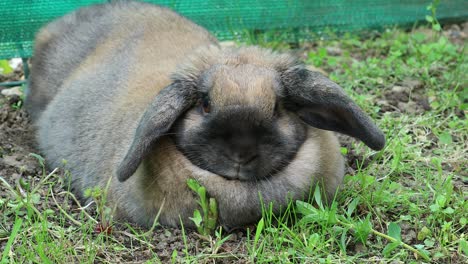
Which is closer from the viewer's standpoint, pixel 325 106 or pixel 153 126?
pixel 153 126

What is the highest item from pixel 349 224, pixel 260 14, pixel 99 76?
pixel 260 14

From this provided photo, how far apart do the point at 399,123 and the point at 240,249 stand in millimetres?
1853

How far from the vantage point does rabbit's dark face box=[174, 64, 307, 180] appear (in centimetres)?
348

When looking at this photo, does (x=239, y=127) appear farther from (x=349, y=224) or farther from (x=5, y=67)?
(x=5, y=67)

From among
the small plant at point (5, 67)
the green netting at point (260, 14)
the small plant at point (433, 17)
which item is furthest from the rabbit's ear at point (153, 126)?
the small plant at point (433, 17)

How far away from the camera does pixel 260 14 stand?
6207mm

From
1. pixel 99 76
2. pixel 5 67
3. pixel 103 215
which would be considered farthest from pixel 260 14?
pixel 103 215

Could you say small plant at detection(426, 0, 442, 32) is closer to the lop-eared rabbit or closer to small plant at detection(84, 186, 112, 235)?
the lop-eared rabbit

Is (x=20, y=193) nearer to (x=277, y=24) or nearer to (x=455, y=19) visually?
(x=277, y=24)

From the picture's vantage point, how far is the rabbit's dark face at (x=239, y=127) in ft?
11.4

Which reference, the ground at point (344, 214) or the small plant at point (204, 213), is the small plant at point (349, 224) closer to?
the ground at point (344, 214)

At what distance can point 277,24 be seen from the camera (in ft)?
20.6

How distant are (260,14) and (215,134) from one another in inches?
113

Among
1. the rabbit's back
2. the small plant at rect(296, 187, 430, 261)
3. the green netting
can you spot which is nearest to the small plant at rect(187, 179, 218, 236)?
the small plant at rect(296, 187, 430, 261)
